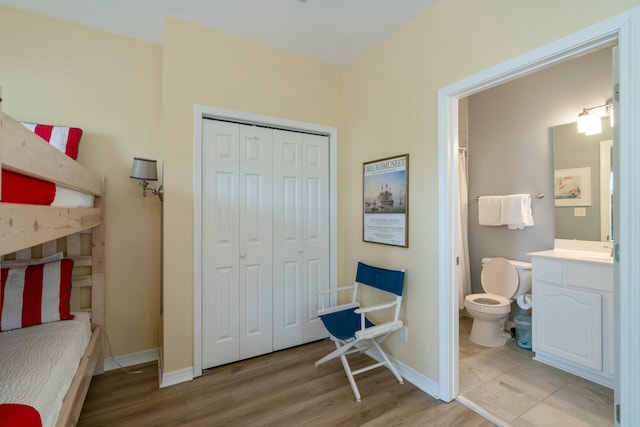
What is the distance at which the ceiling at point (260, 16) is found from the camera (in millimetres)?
2141

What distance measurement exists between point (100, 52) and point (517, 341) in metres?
4.63

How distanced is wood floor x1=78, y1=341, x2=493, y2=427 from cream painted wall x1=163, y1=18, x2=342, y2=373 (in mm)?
282

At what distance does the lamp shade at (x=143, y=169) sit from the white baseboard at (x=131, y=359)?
1.55 m

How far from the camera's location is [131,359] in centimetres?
253

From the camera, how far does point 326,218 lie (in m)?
3.06

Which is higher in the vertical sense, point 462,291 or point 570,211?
point 570,211

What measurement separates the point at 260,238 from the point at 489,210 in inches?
100

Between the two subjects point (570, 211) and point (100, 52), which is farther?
point (570, 211)

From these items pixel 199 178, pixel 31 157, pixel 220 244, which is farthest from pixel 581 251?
pixel 31 157

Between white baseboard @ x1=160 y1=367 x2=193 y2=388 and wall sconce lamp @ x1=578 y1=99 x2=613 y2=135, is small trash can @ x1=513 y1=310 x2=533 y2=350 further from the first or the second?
white baseboard @ x1=160 y1=367 x2=193 y2=388

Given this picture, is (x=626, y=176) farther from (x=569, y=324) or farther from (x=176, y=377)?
(x=176, y=377)

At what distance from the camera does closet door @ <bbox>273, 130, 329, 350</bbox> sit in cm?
278

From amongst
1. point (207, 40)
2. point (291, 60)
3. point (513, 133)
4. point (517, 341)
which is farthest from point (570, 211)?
point (207, 40)

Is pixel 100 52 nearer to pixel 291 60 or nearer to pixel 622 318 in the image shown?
pixel 291 60
